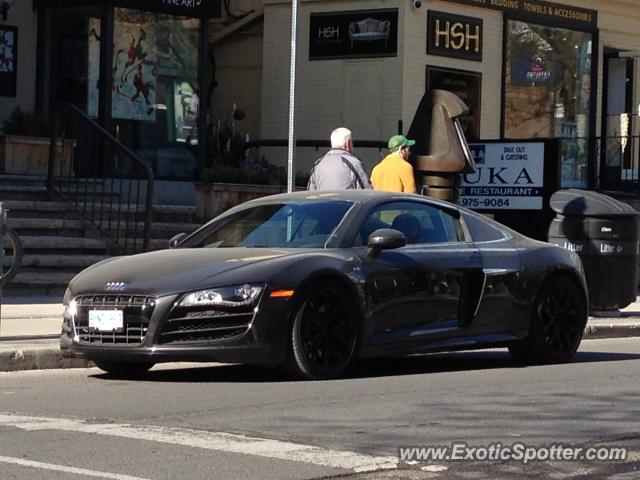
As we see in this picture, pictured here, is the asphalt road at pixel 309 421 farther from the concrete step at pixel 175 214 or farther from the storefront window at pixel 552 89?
the storefront window at pixel 552 89

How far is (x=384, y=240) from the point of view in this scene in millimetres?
10797

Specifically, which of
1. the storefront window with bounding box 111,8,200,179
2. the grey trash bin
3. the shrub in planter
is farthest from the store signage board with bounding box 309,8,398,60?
the grey trash bin

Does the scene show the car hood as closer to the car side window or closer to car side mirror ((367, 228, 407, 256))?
car side mirror ((367, 228, 407, 256))

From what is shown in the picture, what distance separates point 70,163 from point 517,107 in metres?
9.30

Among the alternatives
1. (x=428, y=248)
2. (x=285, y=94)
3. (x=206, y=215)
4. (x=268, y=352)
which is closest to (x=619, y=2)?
(x=285, y=94)

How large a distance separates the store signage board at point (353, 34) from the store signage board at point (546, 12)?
50.5 inches

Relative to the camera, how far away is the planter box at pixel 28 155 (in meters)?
18.2

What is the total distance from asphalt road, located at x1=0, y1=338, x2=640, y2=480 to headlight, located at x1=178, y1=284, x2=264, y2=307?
588 mm

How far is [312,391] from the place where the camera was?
32.6ft

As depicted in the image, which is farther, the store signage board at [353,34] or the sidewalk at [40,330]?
the store signage board at [353,34]

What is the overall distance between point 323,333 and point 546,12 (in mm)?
15544

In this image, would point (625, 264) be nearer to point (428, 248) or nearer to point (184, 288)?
point (428, 248)

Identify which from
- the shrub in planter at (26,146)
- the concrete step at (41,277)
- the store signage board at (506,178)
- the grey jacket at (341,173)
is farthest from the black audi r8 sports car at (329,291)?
the shrub in planter at (26,146)

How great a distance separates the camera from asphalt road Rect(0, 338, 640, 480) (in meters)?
7.15
